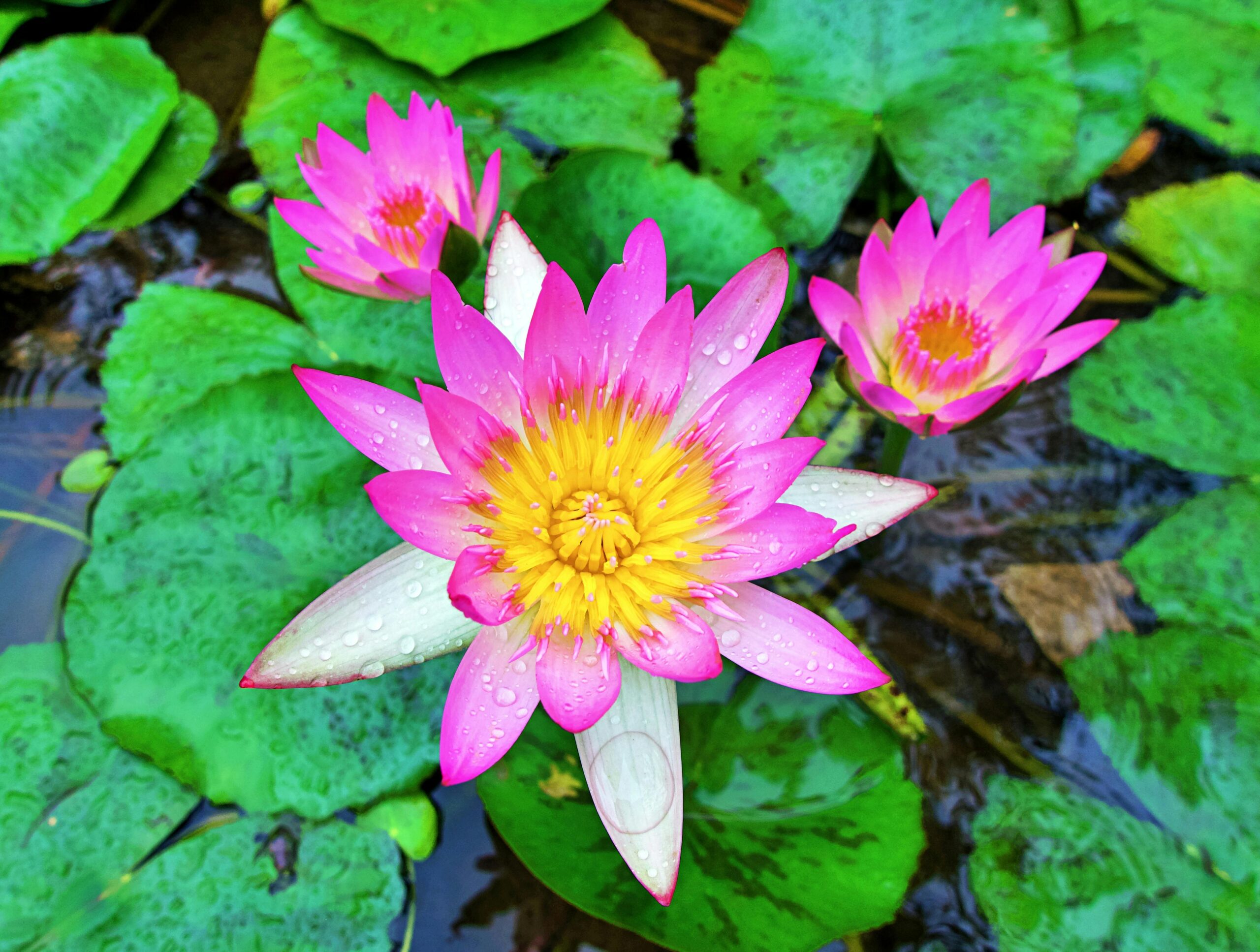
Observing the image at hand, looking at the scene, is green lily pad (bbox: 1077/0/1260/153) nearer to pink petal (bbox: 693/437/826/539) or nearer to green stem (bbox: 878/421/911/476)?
green stem (bbox: 878/421/911/476)

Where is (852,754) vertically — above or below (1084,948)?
above

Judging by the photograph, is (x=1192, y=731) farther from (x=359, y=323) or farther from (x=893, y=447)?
(x=359, y=323)

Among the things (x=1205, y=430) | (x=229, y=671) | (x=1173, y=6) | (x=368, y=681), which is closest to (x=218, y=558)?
(x=229, y=671)

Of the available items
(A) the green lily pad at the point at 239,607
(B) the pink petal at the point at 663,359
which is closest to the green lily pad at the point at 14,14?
(A) the green lily pad at the point at 239,607

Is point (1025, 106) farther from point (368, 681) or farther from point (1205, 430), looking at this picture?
point (368, 681)

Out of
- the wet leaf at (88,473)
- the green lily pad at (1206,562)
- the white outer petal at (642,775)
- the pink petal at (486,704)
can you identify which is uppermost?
the pink petal at (486,704)

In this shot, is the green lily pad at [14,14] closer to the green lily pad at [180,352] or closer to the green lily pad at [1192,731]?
the green lily pad at [180,352]
